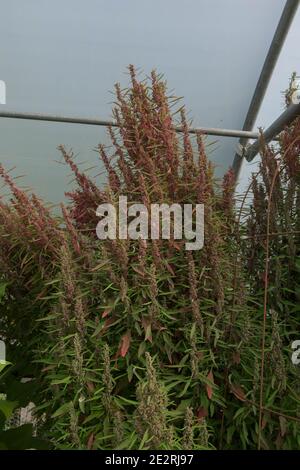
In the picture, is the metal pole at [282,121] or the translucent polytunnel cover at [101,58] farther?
the translucent polytunnel cover at [101,58]

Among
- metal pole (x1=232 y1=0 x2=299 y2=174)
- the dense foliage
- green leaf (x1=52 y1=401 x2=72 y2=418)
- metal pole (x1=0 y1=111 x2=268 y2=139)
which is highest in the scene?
metal pole (x1=232 y1=0 x2=299 y2=174)

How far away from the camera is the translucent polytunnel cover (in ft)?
8.99

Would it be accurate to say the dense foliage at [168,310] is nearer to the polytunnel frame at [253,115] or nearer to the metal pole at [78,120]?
the polytunnel frame at [253,115]

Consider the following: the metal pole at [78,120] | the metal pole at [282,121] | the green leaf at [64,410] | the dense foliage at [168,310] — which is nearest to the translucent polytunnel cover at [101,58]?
the metal pole at [78,120]

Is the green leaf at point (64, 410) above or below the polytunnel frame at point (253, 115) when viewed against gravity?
below

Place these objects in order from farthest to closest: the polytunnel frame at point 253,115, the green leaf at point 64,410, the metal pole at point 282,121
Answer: the polytunnel frame at point 253,115 < the metal pole at point 282,121 < the green leaf at point 64,410

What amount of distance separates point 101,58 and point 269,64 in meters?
0.89

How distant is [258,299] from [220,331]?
0.22m

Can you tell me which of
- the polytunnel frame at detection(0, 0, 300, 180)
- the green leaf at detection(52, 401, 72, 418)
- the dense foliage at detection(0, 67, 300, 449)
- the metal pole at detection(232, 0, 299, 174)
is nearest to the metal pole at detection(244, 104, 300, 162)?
the polytunnel frame at detection(0, 0, 300, 180)

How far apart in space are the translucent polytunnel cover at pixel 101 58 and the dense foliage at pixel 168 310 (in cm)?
132

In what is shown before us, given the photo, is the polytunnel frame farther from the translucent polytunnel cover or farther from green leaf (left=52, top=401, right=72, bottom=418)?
green leaf (left=52, top=401, right=72, bottom=418)

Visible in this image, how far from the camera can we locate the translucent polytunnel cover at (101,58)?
2740 millimetres

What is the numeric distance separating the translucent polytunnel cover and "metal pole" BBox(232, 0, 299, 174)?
7 centimetres
